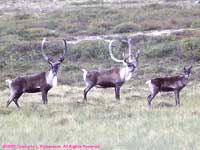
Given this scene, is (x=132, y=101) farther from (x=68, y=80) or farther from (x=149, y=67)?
(x=149, y=67)

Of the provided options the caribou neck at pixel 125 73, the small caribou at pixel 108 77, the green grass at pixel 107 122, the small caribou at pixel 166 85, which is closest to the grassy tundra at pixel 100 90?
the green grass at pixel 107 122

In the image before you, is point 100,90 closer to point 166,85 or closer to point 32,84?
point 32,84

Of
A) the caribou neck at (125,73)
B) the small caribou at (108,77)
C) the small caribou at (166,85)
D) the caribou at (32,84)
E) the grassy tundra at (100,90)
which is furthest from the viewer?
the caribou neck at (125,73)

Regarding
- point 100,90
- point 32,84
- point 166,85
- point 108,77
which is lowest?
point 100,90

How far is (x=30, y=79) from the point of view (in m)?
17.0

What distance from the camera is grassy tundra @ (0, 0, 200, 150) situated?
11758mm

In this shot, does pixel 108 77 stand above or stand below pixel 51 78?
below

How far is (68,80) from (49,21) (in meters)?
18.6

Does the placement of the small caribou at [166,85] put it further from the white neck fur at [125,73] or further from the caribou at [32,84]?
the caribou at [32,84]

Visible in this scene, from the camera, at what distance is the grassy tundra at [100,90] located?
11758mm

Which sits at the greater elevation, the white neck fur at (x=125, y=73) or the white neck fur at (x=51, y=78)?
the white neck fur at (x=51, y=78)

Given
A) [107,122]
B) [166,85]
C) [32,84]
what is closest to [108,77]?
[166,85]

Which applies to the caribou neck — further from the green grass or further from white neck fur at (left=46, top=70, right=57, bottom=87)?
white neck fur at (left=46, top=70, right=57, bottom=87)

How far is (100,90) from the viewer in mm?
21797
